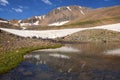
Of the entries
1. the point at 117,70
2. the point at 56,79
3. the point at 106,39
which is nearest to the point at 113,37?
the point at 106,39

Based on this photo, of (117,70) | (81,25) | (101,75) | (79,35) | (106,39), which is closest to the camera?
(101,75)

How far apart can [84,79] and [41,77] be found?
396 centimetres

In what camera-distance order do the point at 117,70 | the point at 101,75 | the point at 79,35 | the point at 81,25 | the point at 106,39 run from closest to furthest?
1. the point at 101,75
2. the point at 117,70
3. the point at 106,39
4. the point at 79,35
5. the point at 81,25

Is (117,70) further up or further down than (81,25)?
further down

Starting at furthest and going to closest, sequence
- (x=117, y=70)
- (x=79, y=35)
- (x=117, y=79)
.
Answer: (x=79, y=35)
(x=117, y=70)
(x=117, y=79)

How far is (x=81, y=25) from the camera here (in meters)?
143

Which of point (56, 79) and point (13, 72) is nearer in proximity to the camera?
point (56, 79)

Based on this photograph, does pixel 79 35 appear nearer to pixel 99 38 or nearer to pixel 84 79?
pixel 99 38

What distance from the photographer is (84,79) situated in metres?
20.6

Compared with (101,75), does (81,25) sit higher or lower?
higher

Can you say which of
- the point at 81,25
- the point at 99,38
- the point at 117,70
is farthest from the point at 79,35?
the point at 117,70

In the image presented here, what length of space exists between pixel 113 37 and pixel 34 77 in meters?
75.3

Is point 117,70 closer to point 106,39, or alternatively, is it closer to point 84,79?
point 84,79

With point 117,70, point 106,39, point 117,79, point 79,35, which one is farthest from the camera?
point 79,35
